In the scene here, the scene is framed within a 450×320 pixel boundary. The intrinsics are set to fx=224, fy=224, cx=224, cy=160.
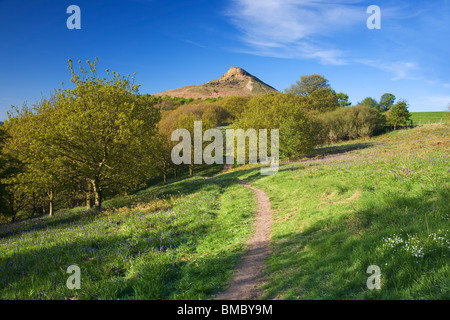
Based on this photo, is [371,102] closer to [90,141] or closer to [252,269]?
[90,141]

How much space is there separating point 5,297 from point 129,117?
15.9 meters

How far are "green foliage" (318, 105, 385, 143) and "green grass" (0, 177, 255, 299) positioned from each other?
55216mm

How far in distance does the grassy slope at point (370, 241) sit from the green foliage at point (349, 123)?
52382 mm

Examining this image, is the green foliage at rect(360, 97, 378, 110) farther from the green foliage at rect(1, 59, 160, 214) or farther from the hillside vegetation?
the green foliage at rect(1, 59, 160, 214)

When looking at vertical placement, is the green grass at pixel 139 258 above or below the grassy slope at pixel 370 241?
below

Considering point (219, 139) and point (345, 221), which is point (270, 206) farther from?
point (219, 139)

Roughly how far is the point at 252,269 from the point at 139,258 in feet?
11.9

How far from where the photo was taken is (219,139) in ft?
156

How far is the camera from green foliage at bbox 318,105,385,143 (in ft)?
194

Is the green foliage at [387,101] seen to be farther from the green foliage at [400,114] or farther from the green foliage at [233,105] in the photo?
the green foliage at [233,105]

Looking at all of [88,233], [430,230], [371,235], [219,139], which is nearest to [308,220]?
[371,235]

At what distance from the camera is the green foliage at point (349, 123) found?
59219 millimetres

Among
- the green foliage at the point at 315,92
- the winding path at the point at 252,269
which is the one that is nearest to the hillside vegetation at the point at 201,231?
the winding path at the point at 252,269

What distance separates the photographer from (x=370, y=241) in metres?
5.82
